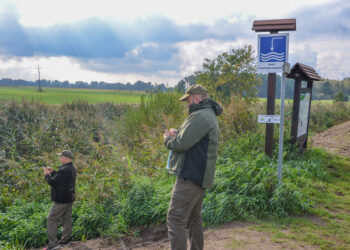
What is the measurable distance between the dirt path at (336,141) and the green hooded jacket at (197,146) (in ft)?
27.2

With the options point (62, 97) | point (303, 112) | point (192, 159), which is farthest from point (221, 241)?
point (62, 97)

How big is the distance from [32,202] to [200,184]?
17.0 feet

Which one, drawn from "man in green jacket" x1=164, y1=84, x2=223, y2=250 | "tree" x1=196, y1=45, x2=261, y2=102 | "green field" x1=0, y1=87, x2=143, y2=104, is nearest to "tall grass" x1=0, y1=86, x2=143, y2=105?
"green field" x1=0, y1=87, x2=143, y2=104

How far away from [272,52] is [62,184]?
4.80 meters

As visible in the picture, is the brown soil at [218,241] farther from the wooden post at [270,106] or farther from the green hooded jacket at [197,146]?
the wooden post at [270,106]

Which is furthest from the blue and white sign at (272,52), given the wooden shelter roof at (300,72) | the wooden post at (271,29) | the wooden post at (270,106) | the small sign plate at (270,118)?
the wooden shelter roof at (300,72)

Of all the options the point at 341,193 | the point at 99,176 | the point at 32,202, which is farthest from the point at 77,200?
the point at 341,193

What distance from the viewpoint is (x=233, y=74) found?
18500mm

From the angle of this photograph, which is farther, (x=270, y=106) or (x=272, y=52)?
(x=270, y=106)

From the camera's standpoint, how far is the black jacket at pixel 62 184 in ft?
16.7

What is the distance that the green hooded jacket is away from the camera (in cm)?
319

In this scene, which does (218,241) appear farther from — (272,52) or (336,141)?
(336,141)

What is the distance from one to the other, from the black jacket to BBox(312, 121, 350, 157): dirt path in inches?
343

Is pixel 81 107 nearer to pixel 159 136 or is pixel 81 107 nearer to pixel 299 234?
pixel 159 136
